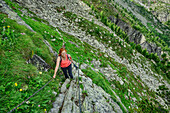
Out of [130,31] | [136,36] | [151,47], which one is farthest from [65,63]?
[151,47]

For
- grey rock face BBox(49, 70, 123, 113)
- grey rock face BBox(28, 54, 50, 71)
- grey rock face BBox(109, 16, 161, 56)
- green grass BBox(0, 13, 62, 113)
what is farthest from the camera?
grey rock face BBox(109, 16, 161, 56)

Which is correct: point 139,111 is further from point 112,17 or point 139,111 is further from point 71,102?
point 112,17

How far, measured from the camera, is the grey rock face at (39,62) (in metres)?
5.06

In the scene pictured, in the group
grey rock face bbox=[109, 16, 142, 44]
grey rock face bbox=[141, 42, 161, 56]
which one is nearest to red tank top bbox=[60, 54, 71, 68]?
grey rock face bbox=[109, 16, 142, 44]

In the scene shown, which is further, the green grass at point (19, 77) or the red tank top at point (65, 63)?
the red tank top at point (65, 63)

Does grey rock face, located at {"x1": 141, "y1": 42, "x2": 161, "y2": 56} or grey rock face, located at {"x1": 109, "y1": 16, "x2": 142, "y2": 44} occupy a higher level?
grey rock face, located at {"x1": 109, "y1": 16, "x2": 142, "y2": 44}

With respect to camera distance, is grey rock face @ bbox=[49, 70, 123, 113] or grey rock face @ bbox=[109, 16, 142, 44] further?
grey rock face @ bbox=[109, 16, 142, 44]

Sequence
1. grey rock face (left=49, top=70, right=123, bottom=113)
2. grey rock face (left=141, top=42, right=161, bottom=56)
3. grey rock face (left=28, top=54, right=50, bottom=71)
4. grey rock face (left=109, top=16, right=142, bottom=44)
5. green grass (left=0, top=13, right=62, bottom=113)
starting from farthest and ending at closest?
grey rock face (left=141, top=42, right=161, bottom=56)
grey rock face (left=109, top=16, right=142, bottom=44)
grey rock face (left=28, top=54, right=50, bottom=71)
grey rock face (left=49, top=70, right=123, bottom=113)
green grass (left=0, top=13, right=62, bottom=113)

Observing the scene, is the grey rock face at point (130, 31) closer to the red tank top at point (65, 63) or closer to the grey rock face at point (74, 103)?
the red tank top at point (65, 63)

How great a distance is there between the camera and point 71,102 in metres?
4.62

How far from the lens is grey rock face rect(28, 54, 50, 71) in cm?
506

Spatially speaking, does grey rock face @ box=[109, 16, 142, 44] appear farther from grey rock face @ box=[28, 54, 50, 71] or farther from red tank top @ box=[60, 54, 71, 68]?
grey rock face @ box=[28, 54, 50, 71]

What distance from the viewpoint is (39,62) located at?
5.23 meters

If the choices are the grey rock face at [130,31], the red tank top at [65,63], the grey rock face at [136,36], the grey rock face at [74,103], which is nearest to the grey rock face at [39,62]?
the red tank top at [65,63]
